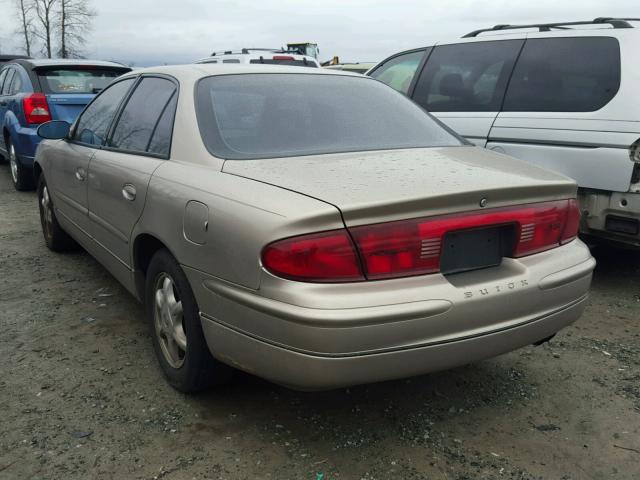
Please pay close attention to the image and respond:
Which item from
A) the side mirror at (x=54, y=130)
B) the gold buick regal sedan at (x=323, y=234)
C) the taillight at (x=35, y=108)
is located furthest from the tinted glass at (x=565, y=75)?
the taillight at (x=35, y=108)

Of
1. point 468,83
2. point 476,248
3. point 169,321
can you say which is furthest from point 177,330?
point 468,83

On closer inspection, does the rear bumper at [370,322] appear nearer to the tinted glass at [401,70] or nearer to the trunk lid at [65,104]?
the tinted glass at [401,70]

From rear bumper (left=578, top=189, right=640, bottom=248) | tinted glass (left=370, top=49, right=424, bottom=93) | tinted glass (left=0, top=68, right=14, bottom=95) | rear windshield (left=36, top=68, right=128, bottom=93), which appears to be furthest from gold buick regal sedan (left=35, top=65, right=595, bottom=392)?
tinted glass (left=0, top=68, right=14, bottom=95)

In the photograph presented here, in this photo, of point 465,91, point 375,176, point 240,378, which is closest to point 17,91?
point 465,91

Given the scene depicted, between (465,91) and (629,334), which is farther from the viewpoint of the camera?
(465,91)

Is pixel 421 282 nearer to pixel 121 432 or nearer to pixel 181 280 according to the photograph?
pixel 181 280

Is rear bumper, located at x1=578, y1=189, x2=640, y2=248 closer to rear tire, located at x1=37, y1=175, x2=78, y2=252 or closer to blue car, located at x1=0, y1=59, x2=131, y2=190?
rear tire, located at x1=37, y1=175, x2=78, y2=252

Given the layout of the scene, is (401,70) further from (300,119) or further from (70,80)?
(70,80)

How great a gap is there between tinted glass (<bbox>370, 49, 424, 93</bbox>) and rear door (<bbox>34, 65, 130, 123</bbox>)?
3.40 m

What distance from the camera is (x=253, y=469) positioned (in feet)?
7.97

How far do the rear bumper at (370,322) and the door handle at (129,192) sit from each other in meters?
0.81

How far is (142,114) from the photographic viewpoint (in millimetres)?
3494

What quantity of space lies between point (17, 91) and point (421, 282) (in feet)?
24.6

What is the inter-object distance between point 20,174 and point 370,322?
7.19 m
